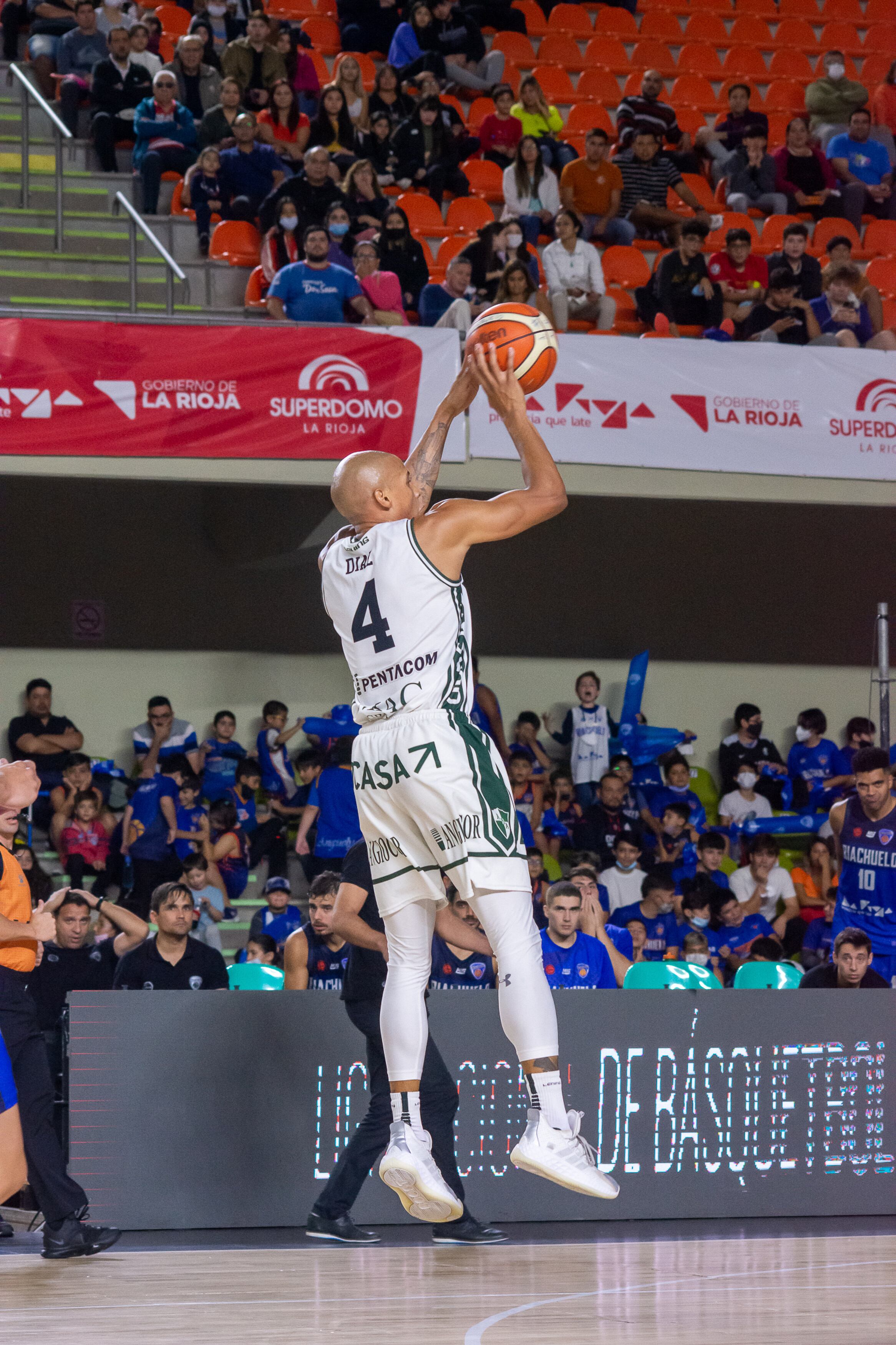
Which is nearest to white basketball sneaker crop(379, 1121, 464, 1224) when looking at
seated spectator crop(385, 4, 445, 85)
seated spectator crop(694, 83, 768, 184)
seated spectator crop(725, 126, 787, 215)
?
seated spectator crop(725, 126, 787, 215)

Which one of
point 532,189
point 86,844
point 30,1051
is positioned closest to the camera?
point 30,1051

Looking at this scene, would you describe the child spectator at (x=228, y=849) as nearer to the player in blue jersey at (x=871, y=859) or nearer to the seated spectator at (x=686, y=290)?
the player in blue jersey at (x=871, y=859)

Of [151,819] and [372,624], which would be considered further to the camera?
[151,819]

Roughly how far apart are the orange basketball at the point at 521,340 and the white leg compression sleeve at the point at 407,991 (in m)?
1.65

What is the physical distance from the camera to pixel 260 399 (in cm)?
1157

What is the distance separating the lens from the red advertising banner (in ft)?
36.6

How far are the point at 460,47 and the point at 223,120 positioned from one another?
3635mm

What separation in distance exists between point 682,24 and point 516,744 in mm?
9621

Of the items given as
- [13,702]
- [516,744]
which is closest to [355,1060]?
[516,744]

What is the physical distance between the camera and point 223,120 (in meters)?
13.6

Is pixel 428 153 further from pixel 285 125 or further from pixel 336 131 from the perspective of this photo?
pixel 285 125

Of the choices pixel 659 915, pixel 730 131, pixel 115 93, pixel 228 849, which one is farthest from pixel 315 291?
pixel 730 131

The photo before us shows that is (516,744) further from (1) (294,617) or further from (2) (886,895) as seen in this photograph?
(2) (886,895)

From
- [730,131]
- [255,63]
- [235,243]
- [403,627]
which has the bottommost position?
[403,627]
